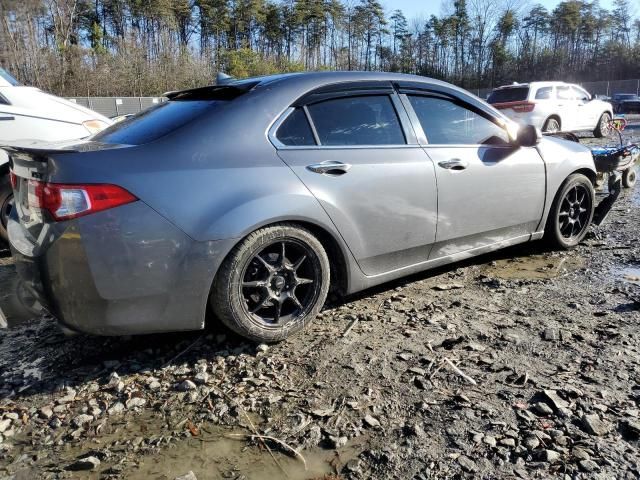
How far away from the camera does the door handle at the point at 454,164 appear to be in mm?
3635

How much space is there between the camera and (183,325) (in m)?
2.74

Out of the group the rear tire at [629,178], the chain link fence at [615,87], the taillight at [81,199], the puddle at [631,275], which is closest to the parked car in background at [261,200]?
the taillight at [81,199]

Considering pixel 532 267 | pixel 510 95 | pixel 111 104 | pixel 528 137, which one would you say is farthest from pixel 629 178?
pixel 111 104

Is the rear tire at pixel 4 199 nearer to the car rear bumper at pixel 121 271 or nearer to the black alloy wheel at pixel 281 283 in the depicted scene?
the car rear bumper at pixel 121 271

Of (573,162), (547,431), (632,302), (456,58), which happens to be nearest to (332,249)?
(547,431)

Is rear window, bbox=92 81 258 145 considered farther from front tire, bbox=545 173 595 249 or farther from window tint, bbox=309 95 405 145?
front tire, bbox=545 173 595 249

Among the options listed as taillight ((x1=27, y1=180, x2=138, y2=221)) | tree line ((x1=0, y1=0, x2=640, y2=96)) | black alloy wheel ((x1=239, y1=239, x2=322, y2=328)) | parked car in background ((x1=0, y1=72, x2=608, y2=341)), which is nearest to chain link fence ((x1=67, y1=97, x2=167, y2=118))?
tree line ((x1=0, y1=0, x2=640, y2=96))

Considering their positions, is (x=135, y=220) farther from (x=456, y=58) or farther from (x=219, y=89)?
(x=456, y=58)

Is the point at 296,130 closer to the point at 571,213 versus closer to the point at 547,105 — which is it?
the point at 571,213

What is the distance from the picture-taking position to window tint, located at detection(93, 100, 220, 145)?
111 inches

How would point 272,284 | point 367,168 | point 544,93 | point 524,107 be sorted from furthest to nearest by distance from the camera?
1. point 544,93
2. point 524,107
3. point 367,168
4. point 272,284

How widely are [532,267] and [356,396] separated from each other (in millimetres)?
2583

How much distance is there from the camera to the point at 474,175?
12.4 feet

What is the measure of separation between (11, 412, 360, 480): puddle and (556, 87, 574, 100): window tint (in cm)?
1502
